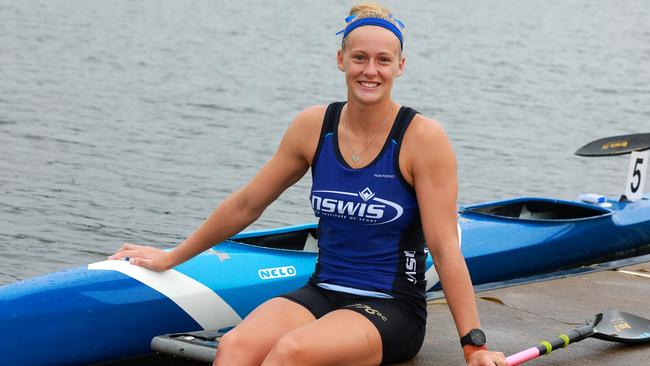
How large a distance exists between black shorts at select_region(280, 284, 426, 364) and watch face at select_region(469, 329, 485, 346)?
324 mm

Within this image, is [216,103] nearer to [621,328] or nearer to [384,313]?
[621,328]

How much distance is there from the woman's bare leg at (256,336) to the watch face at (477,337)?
2.00ft

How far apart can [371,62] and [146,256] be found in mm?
1585

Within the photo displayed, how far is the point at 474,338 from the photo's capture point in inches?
150

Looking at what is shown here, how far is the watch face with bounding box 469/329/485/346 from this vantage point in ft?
12.5

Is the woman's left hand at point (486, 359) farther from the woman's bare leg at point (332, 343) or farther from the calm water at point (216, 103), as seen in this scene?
the calm water at point (216, 103)

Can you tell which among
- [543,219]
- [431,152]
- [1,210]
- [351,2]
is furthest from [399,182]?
[351,2]

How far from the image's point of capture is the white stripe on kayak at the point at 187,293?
5.45m

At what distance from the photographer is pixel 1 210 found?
990 cm

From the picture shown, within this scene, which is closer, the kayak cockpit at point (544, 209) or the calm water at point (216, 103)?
the kayak cockpit at point (544, 209)

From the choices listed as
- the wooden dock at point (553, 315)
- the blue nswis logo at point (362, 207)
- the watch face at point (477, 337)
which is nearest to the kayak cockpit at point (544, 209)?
the wooden dock at point (553, 315)

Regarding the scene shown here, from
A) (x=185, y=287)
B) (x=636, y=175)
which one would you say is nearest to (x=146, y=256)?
(x=185, y=287)

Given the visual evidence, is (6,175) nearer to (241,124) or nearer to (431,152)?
(241,124)

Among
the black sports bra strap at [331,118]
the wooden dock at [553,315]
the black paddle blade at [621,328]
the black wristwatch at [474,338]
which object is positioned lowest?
the wooden dock at [553,315]
